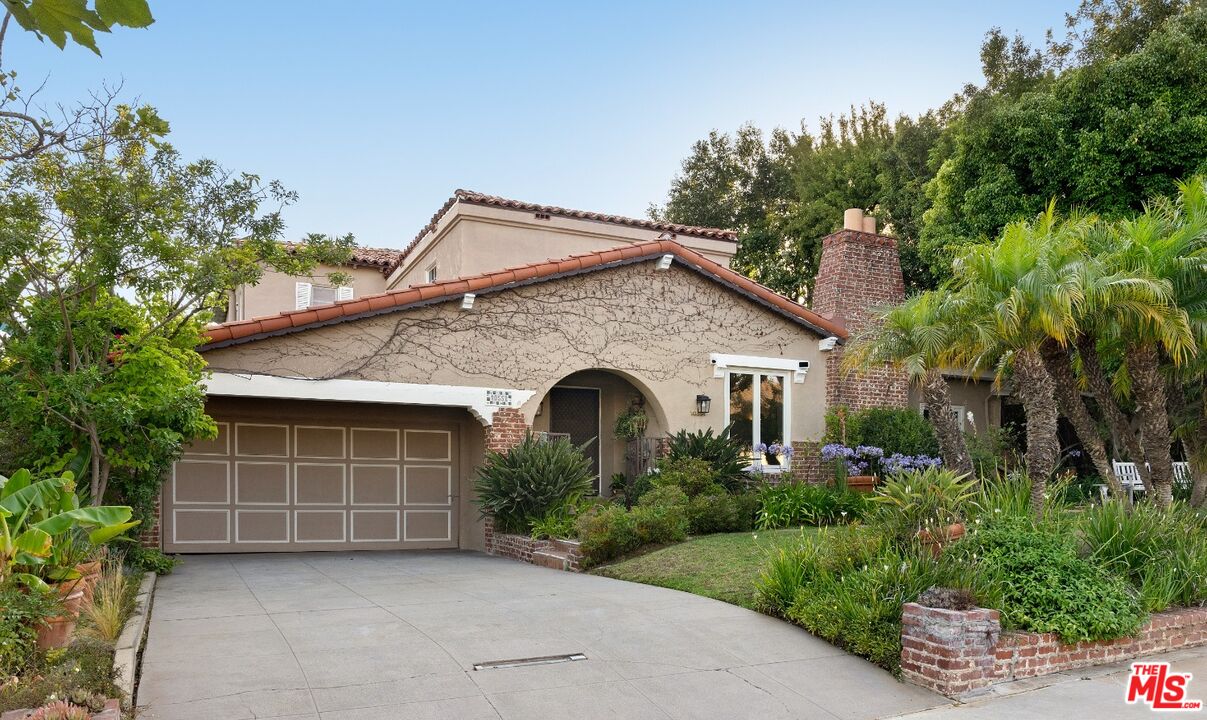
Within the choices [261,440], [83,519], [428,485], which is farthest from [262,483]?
[83,519]

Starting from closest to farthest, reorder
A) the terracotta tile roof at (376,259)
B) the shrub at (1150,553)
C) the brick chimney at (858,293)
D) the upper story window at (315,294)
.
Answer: the shrub at (1150,553), the brick chimney at (858,293), the upper story window at (315,294), the terracotta tile roof at (376,259)

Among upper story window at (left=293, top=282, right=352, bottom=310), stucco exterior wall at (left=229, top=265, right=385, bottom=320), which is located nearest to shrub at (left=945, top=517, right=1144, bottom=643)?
stucco exterior wall at (left=229, top=265, right=385, bottom=320)

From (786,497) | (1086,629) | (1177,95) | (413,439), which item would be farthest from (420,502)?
(1177,95)

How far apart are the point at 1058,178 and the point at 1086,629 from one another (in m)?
13.8

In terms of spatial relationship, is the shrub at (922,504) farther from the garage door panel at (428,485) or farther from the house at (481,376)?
the garage door panel at (428,485)

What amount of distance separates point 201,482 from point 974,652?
11.9 meters

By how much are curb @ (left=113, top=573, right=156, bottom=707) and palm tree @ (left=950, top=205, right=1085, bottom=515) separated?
365 inches

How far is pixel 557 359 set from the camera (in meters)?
15.3

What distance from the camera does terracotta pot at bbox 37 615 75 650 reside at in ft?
20.4

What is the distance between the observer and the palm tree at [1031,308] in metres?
10.9

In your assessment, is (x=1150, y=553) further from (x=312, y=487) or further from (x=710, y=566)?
(x=312, y=487)

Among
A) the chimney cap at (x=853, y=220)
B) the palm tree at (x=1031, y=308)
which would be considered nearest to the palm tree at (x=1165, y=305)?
the palm tree at (x=1031, y=308)

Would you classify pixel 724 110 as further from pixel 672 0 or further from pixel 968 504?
pixel 968 504

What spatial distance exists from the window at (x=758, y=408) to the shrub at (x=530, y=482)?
3855mm
